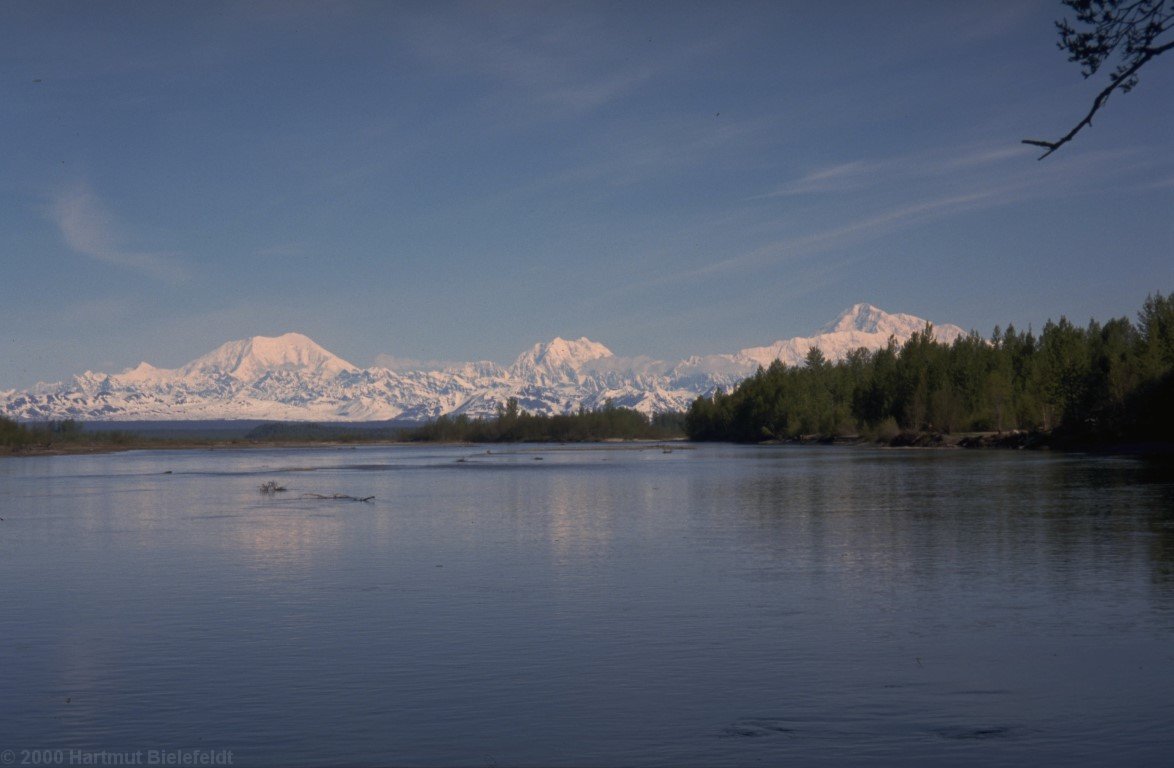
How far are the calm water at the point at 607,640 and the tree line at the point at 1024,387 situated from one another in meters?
68.3

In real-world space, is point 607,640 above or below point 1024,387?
below

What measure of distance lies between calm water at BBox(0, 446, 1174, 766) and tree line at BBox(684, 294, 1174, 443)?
6835cm

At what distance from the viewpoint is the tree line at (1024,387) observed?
348 ft

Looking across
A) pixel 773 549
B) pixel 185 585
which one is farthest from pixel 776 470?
pixel 185 585

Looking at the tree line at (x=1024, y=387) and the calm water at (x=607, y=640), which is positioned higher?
the tree line at (x=1024, y=387)

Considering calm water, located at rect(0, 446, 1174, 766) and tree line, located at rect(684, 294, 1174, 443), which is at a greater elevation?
tree line, located at rect(684, 294, 1174, 443)

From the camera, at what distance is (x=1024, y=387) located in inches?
6078

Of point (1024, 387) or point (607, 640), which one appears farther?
point (1024, 387)

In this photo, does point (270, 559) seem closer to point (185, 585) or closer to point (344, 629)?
point (185, 585)

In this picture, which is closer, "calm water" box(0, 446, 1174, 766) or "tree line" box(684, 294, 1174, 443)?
"calm water" box(0, 446, 1174, 766)

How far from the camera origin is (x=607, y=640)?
20.3 meters

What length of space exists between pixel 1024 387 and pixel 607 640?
479ft

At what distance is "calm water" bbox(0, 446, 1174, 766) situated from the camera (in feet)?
47.3

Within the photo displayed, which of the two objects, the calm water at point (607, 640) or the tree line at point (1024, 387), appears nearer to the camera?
the calm water at point (607, 640)
